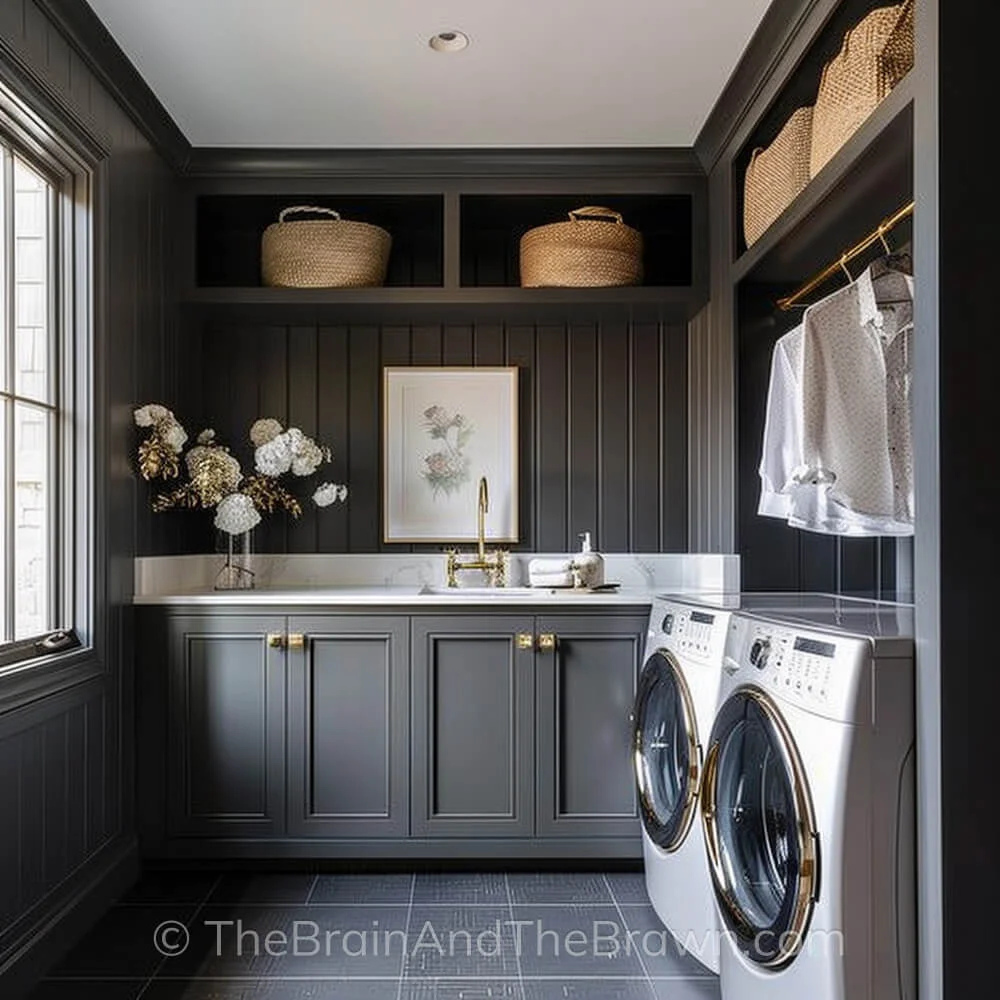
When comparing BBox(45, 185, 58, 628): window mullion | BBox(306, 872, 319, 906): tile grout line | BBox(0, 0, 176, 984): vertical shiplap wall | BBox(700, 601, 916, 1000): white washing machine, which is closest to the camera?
BBox(700, 601, 916, 1000): white washing machine

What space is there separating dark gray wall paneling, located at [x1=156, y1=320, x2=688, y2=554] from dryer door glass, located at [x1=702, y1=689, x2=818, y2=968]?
1.57m

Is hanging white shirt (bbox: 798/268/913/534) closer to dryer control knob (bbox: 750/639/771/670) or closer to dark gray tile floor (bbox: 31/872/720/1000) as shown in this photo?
dryer control knob (bbox: 750/639/771/670)

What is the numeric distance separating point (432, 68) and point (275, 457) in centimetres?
137

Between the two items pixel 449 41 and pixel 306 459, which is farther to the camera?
pixel 306 459

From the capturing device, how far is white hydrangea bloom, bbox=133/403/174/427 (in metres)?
2.84

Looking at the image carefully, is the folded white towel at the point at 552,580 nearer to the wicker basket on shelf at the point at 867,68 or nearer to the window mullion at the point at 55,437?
the window mullion at the point at 55,437

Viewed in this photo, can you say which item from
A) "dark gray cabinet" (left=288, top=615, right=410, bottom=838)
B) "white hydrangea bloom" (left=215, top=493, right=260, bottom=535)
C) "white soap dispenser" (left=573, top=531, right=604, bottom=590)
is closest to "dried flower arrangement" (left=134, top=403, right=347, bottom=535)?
"white hydrangea bloom" (left=215, top=493, right=260, bottom=535)

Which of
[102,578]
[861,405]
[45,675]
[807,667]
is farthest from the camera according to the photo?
[102,578]

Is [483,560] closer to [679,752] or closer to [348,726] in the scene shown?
[348,726]

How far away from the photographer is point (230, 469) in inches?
123

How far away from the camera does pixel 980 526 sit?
150 centimetres

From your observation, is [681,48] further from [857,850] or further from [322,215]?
[857,850]

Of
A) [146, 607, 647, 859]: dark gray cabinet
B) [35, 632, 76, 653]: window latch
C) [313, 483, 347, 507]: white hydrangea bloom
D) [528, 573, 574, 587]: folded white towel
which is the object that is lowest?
[146, 607, 647, 859]: dark gray cabinet

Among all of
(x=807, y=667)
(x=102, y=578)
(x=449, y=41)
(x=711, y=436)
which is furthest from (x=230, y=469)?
(x=807, y=667)
